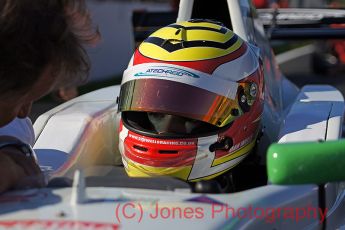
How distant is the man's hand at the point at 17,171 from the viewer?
73.3 inches

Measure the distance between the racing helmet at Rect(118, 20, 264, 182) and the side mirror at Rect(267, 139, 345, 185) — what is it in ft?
3.14

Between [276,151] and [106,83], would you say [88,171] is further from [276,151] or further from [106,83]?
[106,83]

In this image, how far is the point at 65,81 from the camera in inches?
75.6

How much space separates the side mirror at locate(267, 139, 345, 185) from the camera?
5.57 feet

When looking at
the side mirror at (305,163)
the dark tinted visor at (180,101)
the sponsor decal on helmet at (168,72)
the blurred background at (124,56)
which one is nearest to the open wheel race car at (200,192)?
the side mirror at (305,163)

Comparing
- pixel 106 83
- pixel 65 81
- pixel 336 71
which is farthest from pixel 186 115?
pixel 336 71

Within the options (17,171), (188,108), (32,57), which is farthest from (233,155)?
(32,57)

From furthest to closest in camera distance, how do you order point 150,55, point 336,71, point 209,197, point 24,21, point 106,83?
point 336,71, point 106,83, point 150,55, point 209,197, point 24,21

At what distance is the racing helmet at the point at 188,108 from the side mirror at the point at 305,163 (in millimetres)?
958

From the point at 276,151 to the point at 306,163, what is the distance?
2.9 inches

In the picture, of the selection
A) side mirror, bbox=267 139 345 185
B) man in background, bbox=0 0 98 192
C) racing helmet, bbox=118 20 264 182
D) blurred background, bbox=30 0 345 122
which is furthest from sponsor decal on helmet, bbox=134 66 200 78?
blurred background, bbox=30 0 345 122

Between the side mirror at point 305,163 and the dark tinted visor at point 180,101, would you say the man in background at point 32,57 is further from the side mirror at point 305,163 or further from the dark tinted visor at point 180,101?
the dark tinted visor at point 180,101

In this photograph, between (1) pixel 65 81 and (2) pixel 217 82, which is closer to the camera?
(1) pixel 65 81

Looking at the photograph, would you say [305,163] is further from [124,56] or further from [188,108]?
[124,56]
